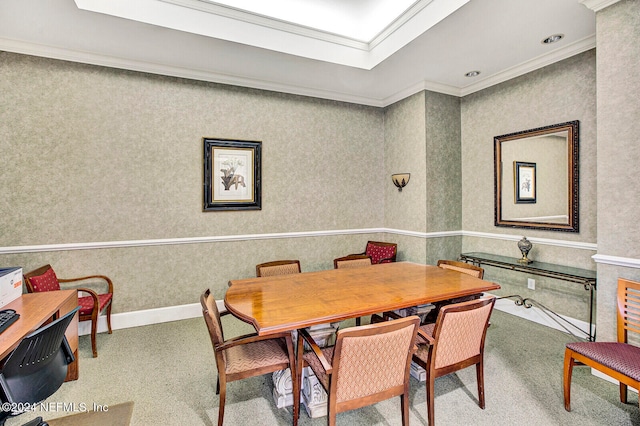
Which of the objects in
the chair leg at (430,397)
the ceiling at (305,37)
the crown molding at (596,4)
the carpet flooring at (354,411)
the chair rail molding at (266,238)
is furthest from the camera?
the chair rail molding at (266,238)

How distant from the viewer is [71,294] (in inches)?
92.4

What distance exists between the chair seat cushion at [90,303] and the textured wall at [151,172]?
291mm

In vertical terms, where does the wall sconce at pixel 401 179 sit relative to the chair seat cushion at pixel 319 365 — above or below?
above

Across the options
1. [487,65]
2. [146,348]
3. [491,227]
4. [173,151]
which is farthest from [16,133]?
[491,227]

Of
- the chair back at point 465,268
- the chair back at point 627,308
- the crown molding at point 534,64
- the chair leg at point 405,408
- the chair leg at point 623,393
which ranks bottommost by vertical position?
the chair leg at point 623,393

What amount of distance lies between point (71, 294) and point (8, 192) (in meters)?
1.53

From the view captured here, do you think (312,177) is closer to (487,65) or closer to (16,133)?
(487,65)

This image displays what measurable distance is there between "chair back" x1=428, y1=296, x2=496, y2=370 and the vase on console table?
1.88 m

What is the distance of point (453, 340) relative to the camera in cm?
187

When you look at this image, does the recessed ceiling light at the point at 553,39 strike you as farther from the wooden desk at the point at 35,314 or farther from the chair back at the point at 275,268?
the wooden desk at the point at 35,314

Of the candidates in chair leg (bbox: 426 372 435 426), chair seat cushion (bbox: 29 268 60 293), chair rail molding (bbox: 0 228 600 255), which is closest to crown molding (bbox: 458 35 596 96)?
chair rail molding (bbox: 0 228 600 255)

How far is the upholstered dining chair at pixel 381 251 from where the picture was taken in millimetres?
4227

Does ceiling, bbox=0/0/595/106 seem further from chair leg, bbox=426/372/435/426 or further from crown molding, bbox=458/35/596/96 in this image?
chair leg, bbox=426/372/435/426

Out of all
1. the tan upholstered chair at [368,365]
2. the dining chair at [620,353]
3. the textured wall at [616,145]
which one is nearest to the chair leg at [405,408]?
the tan upholstered chair at [368,365]
